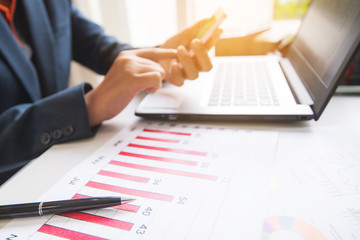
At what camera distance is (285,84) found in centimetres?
50

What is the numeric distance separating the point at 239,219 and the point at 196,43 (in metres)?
0.34

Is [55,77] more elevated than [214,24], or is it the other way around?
[214,24]

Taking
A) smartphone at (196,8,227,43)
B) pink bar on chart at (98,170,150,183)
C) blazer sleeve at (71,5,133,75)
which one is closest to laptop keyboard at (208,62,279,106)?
smartphone at (196,8,227,43)

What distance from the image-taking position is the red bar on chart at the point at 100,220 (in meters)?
0.24

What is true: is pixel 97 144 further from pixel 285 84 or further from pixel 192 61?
pixel 285 84

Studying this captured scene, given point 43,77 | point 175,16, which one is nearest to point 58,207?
point 43,77

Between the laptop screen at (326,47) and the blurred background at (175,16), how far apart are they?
0.25 meters

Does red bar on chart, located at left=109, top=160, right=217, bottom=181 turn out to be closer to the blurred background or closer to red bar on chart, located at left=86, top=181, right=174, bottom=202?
red bar on chart, located at left=86, top=181, right=174, bottom=202

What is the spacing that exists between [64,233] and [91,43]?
693 millimetres

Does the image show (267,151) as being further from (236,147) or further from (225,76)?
(225,76)

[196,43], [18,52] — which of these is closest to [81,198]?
[196,43]

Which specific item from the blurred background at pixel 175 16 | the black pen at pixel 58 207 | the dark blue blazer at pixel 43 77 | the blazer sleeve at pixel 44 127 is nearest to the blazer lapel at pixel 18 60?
the dark blue blazer at pixel 43 77

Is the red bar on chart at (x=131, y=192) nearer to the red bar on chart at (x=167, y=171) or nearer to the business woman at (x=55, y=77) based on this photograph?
the red bar on chart at (x=167, y=171)

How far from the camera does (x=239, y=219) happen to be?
0.24 metres
